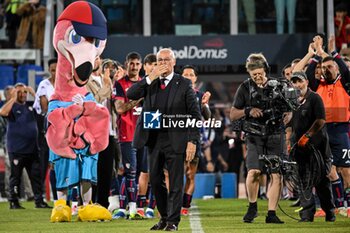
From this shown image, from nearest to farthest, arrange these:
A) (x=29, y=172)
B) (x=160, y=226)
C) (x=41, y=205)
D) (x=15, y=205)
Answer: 1. (x=160, y=226)
2. (x=15, y=205)
3. (x=41, y=205)
4. (x=29, y=172)

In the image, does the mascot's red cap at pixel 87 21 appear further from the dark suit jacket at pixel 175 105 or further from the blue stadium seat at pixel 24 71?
the blue stadium seat at pixel 24 71

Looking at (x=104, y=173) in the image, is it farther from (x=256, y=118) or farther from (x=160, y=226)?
(x=160, y=226)

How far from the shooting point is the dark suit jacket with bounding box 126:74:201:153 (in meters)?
13.6

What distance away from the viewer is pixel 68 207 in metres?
15.6

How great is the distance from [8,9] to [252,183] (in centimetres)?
1148

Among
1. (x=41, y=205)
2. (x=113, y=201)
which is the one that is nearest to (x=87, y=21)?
(x=113, y=201)

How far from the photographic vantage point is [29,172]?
20.7 metres

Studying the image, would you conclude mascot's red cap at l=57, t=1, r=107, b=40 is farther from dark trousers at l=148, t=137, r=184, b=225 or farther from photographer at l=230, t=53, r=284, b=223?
photographer at l=230, t=53, r=284, b=223

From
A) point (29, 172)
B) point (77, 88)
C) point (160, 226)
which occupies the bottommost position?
point (160, 226)

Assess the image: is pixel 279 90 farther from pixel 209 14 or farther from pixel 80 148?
pixel 209 14

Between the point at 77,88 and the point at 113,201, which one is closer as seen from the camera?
the point at 77,88

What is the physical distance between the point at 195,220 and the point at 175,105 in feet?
9.00

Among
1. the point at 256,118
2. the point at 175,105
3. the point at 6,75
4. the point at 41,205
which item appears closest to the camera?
the point at 175,105

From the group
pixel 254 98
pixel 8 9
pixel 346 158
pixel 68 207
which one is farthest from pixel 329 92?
pixel 8 9
